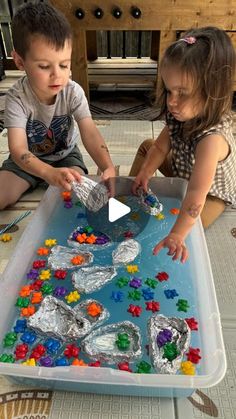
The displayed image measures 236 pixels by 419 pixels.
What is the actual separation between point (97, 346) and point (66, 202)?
0.40 meters

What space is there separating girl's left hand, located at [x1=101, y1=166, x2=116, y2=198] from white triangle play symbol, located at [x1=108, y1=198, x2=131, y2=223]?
0.02 metres

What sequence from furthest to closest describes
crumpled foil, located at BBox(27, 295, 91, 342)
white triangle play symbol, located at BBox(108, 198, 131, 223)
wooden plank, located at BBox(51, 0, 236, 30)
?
wooden plank, located at BBox(51, 0, 236, 30) < white triangle play symbol, located at BBox(108, 198, 131, 223) < crumpled foil, located at BBox(27, 295, 91, 342)

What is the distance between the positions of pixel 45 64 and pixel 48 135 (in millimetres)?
213

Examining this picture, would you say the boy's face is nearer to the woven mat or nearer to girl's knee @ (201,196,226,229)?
girl's knee @ (201,196,226,229)

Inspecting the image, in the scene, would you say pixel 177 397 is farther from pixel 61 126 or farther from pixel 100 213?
pixel 61 126

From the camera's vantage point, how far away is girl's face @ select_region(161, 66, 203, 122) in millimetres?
637

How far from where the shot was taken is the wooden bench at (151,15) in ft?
4.39

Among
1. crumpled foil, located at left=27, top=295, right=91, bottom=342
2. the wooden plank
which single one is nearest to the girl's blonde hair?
crumpled foil, located at left=27, top=295, right=91, bottom=342

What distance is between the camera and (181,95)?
66 cm

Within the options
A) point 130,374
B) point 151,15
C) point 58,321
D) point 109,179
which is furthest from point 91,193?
point 151,15

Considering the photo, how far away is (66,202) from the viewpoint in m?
0.89

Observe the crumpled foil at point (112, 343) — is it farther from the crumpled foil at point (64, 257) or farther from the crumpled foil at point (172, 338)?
the crumpled foil at point (64, 257)

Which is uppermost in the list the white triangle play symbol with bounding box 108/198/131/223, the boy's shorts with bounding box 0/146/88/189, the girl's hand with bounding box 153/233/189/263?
the girl's hand with bounding box 153/233/189/263

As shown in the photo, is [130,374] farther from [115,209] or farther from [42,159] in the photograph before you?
[42,159]
